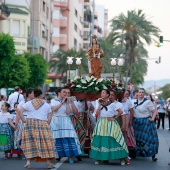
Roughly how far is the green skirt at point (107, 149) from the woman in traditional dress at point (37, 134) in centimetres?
169

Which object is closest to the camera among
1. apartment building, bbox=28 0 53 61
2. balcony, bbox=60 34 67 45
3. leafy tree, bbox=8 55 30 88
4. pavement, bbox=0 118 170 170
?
pavement, bbox=0 118 170 170

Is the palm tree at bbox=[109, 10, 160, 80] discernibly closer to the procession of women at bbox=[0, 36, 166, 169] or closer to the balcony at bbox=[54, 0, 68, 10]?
the balcony at bbox=[54, 0, 68, 10]

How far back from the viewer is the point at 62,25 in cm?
9588

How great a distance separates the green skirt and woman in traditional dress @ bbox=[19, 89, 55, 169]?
1.69 meters

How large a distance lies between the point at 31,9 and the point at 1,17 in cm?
2134

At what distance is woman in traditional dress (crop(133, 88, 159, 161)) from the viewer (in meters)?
17.2

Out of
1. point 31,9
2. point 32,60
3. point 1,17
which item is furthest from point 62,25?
point 1,17

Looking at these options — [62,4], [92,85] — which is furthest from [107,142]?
[62,4]

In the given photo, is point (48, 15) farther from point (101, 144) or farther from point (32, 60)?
point (101, 144)

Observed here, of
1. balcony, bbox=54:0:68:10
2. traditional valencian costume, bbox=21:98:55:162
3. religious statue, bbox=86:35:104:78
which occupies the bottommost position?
traditional valencian costume, bbox=21:98:55:162

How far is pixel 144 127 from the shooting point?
1745 cm

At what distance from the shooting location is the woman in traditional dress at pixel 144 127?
17250 mm

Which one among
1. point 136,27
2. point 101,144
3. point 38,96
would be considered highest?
point 136,27

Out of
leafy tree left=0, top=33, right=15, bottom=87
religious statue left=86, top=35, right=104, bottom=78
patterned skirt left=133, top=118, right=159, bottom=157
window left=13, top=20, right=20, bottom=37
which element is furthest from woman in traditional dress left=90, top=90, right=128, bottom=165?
window left=13, top=20, right=20, bottom=37
